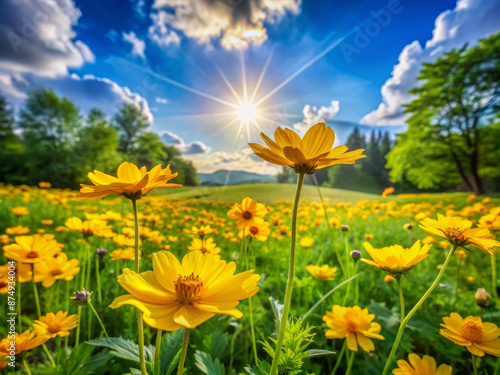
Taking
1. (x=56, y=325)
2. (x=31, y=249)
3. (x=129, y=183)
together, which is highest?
(x=129, y=183)

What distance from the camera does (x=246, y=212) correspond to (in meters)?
0.71

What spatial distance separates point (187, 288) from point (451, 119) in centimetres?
1412

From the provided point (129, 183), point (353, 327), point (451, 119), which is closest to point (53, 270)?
point (129, 183)

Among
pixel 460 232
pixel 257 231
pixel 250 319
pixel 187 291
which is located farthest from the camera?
pixel 257 231

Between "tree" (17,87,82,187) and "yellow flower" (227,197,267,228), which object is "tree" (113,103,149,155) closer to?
"tree" (17,87,82,187)

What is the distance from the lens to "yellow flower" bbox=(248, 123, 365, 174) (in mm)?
355

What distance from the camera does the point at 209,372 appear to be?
0.46m

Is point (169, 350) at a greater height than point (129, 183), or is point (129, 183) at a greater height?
point (129, 183)

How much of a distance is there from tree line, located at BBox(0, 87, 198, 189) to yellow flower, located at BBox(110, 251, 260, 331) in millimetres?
9375

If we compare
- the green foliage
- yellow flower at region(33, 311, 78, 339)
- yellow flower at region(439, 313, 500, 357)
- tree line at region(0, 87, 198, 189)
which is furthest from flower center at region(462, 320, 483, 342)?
tree line at region(0, 87, 198, 189)

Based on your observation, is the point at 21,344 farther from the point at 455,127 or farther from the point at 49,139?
the point at 49,139

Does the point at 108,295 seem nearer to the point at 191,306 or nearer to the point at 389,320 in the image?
the point at 191,306

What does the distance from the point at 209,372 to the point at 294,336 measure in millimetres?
172

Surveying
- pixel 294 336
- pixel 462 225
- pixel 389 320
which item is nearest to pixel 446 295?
pixel 389 320
